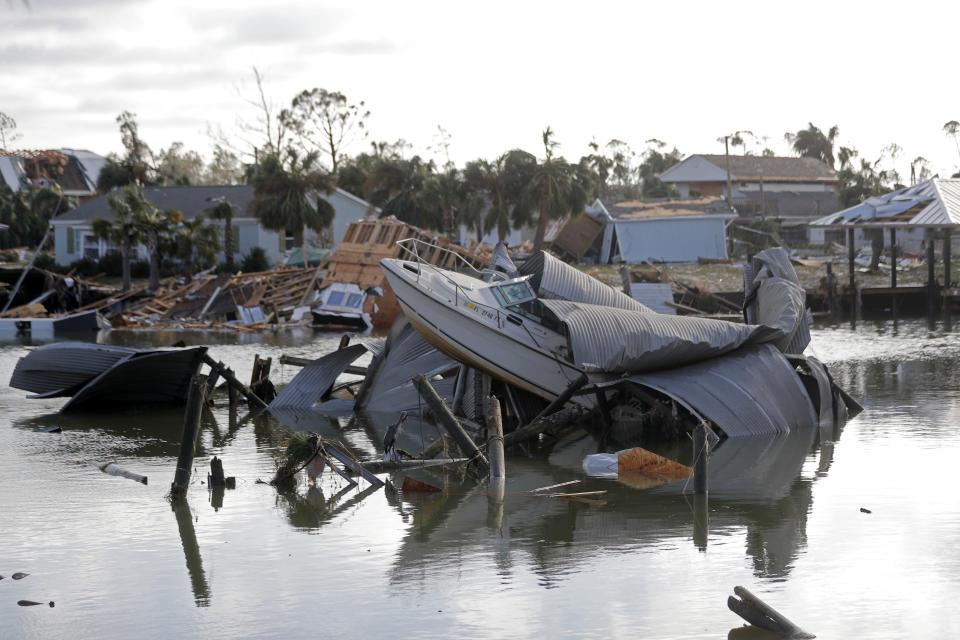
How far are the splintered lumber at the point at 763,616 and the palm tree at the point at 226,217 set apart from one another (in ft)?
159

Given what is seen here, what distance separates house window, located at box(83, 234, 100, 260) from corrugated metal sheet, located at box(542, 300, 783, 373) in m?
47.5

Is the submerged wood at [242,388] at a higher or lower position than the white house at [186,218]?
lower

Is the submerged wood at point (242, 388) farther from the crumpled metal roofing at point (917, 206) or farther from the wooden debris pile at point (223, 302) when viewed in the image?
the crumpled metal roofing at point (917, 206)

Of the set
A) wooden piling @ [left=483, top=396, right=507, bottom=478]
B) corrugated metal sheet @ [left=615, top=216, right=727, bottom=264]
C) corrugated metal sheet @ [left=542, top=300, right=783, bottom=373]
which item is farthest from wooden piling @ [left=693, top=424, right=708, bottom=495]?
corrugated metal sheet @ [left=615, top=216, right=727, bottom=264]

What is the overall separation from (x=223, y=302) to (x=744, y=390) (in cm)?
3428

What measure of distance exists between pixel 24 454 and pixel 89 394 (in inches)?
161

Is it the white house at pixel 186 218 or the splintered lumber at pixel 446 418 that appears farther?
the white house at pixel 186 218

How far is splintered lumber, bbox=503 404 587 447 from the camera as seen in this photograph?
17.2 meters

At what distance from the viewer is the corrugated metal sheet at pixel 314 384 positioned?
2242 cm

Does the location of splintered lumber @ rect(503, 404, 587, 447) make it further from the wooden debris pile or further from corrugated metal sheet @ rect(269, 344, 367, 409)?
the wooden debris pile

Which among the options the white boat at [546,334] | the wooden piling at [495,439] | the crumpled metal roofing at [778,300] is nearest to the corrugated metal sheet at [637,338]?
Answer: the white boat at [546,334]

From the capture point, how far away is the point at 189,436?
46.8 ft

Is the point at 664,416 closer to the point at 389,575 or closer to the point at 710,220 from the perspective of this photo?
→ the point at 389,575

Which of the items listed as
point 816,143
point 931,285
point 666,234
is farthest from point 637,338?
point 816,143
